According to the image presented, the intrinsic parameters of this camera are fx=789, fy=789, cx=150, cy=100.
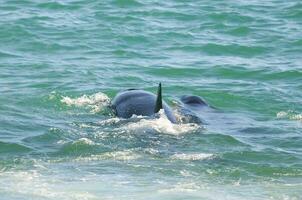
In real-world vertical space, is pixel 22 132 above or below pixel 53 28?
below

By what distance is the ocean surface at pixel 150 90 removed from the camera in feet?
36.2

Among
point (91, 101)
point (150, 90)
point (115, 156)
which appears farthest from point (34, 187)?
point (150, 90)

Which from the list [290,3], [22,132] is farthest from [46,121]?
[290,3]

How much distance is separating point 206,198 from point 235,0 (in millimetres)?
21747

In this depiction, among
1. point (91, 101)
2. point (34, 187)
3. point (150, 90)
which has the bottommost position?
point (34, 187)

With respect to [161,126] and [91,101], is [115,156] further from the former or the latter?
[91,101]

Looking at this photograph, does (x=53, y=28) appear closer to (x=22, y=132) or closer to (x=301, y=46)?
(x=301, y=46)

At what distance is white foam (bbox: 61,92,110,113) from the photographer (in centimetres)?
1639

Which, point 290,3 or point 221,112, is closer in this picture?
point 221,112

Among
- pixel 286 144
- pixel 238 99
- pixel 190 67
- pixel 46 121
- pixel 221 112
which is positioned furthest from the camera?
pixel 190 67

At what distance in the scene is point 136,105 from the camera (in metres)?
15.2

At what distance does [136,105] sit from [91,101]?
197 centimetres

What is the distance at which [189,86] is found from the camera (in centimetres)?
1889

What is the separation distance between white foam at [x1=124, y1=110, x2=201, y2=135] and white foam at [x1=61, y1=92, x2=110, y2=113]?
6.60ft
